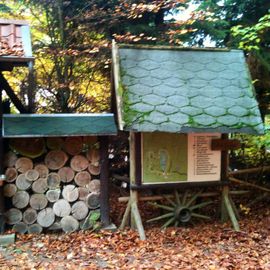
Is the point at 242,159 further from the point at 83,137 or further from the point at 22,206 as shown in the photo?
the point at 22,206

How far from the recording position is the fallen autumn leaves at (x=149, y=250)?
5254 millimetres

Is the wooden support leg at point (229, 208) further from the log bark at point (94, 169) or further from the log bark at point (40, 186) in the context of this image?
the log bark at point (40, 186)

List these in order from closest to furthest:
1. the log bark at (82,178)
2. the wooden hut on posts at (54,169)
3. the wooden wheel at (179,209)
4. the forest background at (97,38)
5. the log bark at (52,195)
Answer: the wooden hut on posts at (54,169) < the log bark at (52,195) < the log bark at (82,178) < the wooden wheel at (179,209) < the forest background at (97,38)

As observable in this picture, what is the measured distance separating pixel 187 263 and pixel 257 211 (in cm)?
359

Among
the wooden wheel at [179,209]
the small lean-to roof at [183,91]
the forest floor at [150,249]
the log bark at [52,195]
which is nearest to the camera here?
the forest floor at [150,249]

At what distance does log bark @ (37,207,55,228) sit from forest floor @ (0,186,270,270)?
21 cm

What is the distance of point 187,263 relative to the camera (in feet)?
17.3

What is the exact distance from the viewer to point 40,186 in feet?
21.4

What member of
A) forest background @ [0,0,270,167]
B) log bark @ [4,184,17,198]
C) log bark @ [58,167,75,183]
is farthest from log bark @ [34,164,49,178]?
forest background @ [0,0,270,167]

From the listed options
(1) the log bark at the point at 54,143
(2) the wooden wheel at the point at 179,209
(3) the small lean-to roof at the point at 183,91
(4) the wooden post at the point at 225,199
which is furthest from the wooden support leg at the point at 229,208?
(1) the log bark at the point at 54,143

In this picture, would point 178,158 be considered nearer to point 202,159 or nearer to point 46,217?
point 202,159

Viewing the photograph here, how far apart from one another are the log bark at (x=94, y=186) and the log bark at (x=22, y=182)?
1.08 m

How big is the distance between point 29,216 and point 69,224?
711 millimetres

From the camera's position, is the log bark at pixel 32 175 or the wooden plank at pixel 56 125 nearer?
the wooden plank at pixel 56 125
